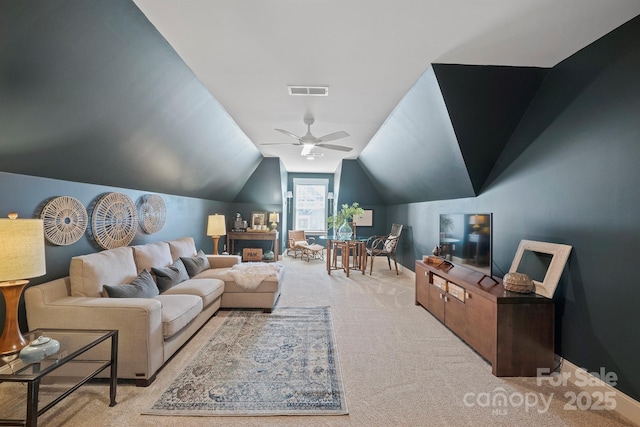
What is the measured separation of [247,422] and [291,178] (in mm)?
7596

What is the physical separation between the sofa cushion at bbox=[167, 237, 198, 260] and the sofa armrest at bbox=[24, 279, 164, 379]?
1.70 meters

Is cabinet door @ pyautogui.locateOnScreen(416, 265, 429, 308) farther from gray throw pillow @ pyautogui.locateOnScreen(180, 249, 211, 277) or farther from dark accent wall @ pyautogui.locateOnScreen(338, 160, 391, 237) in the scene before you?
dark accent wall @ pyautogui.locateOnScreen(338, 160, 391, 237)

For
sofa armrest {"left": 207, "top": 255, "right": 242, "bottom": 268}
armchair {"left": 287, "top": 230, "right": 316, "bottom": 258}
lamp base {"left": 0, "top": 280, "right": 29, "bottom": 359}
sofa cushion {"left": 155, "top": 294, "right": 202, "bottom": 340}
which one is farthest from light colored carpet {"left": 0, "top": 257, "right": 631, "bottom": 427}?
armchair {"left": 287, "top": 230, "right": 316, "bottom": 258}

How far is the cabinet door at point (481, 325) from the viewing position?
2370mm

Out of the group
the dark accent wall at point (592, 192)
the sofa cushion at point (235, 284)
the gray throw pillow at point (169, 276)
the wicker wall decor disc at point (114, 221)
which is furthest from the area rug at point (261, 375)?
the dark accent wall at point (592, 192)

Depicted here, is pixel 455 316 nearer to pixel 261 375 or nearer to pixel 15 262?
pixel 261 375

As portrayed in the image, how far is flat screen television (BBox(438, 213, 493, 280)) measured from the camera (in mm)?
2963

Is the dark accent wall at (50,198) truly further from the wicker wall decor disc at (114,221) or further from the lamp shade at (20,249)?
the lamp shade at (20,249)

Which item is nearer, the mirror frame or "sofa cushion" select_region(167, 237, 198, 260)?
the mirror frame

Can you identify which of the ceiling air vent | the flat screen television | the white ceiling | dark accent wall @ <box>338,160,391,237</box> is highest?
the white ceiling

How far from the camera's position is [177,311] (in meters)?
2.47

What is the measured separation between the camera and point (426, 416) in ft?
6.05

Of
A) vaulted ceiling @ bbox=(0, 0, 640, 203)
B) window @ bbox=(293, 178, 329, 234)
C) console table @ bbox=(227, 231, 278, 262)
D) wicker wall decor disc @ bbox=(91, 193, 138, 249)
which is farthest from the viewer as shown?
window @ bbox=(293, 178, 329, 234)

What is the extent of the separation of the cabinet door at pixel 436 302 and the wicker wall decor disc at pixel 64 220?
155 inches
